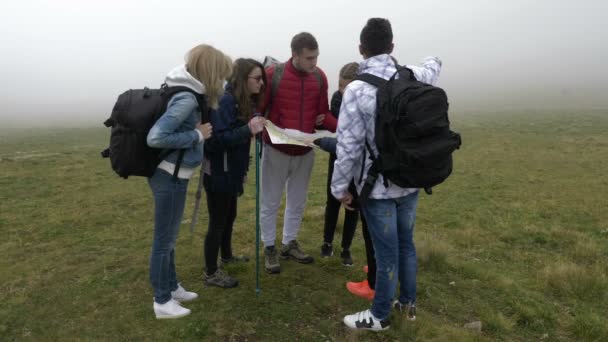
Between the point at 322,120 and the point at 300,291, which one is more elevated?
the point at 322,120

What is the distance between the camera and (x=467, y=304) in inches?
215

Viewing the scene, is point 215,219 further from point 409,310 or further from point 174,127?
point 409,310

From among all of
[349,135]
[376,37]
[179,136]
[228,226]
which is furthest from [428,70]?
[228,226]

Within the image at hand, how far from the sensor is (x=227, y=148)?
5.07 m

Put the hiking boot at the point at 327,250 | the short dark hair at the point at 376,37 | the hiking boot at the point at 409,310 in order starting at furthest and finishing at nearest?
the hiking boot at the point at 327,250
the hiking boot at the point at 409,310
the short dark hair at the point at 376,37

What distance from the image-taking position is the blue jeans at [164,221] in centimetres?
443

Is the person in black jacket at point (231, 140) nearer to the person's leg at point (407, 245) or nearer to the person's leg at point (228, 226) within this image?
the person's leg at point (228, 226)

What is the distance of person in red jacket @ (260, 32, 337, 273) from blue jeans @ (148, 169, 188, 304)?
64.1 inches

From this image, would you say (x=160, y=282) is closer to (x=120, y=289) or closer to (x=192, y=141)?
(x=120, y=289)

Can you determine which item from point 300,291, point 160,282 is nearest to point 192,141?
point 160,282

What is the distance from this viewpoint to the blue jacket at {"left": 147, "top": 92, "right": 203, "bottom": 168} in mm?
4035

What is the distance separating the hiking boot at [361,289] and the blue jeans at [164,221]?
239 cm

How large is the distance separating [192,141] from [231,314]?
220 centimetres

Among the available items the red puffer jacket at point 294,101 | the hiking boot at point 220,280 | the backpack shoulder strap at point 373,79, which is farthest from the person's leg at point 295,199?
the backpack shoulder strap at point 373,79
